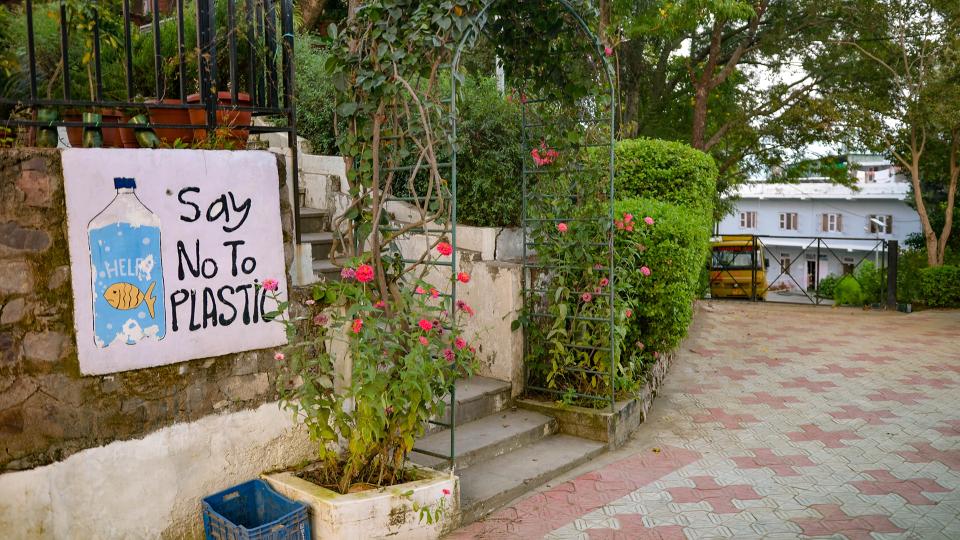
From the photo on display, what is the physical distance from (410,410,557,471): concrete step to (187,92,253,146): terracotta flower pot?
6.58ft

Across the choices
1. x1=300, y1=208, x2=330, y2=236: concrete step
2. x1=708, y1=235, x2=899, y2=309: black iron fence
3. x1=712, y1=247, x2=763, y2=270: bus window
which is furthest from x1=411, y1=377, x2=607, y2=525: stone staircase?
x1=712, y1=247, x2=763, y2=270: bus window

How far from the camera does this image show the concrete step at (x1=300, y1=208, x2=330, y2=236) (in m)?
5.66

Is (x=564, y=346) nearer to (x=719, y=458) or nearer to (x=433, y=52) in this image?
(x=719, y=458)

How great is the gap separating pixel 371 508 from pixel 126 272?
59.8 inches

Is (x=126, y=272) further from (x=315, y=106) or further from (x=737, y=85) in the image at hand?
(x=737, y=85)

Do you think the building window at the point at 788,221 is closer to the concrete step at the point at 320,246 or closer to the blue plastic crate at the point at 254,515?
the concrete step at the point at 320,246

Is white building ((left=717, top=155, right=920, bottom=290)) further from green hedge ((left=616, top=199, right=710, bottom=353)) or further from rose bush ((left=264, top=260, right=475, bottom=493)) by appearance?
rose bush ((left=264, top=260, right=475, bottom=493))

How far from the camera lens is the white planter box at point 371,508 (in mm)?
3432

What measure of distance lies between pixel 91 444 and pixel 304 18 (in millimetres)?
6011

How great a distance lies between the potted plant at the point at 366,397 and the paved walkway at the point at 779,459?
0.47 metres

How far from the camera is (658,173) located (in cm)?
812

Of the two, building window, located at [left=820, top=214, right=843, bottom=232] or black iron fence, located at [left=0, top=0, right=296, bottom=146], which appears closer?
black iron fence, located at [left=0, top=0, right=296, bottom=146]

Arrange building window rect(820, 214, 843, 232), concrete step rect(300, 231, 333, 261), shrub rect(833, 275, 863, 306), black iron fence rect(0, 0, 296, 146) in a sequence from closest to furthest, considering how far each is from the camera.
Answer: black iron fence rect(0, 0, 296, 146) → concrete step rect(300, 231, 333, 261) → shrub rect(833, 275, 863, 306) → building window rect(820, 214, 843, 232)

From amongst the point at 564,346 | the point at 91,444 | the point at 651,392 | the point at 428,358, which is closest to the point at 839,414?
the point at 651,392
